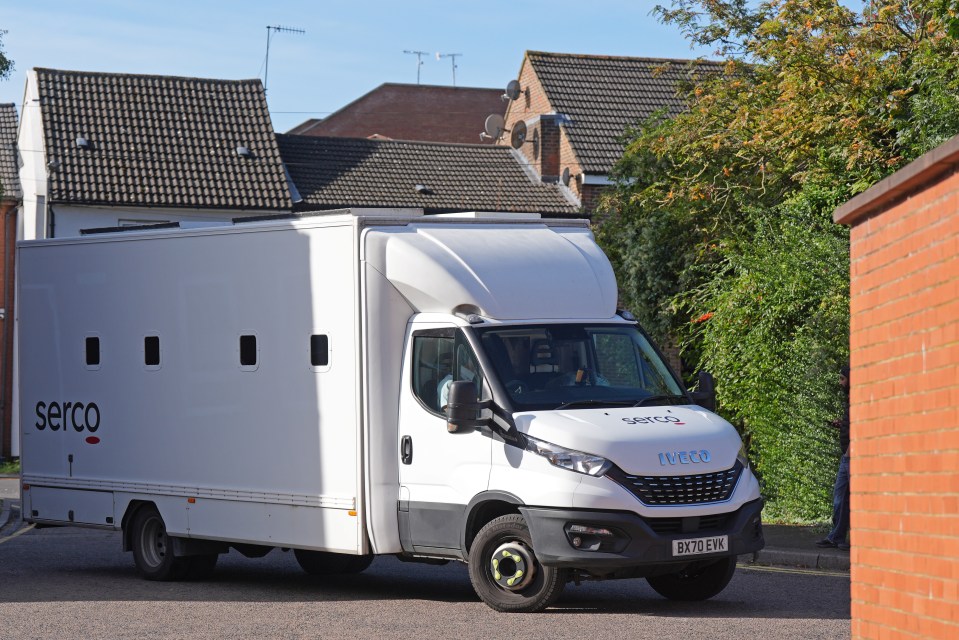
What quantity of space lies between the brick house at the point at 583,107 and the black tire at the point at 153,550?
29.3 metres

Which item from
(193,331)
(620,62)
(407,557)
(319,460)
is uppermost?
(620,62)

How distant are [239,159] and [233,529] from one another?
30983mm

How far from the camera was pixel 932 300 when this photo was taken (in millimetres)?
5922

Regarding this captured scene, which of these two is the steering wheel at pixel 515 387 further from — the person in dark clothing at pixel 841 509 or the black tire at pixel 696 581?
the person in dark clothing at pixel 841 509

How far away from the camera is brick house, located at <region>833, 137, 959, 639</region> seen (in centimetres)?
578

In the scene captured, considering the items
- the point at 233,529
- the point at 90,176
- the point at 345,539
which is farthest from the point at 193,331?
the point at 90,176

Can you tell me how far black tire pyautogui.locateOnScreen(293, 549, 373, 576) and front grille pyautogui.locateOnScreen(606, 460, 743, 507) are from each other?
3995 millimetres

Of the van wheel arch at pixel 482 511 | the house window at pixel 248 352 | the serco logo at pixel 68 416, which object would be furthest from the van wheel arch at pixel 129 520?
the van wheel arch at pixel 482 511

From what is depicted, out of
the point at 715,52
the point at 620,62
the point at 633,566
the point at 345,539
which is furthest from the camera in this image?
the point at 620,62

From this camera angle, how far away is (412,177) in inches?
1767

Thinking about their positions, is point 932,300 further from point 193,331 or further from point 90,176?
point 90,176

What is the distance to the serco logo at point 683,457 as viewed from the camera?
1082cm

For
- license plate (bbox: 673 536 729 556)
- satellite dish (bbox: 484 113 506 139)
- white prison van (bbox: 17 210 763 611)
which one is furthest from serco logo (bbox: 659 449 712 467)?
satellite dish (bbox: 484 113 506 139)

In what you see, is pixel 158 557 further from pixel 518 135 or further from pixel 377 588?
pixel 518 135
